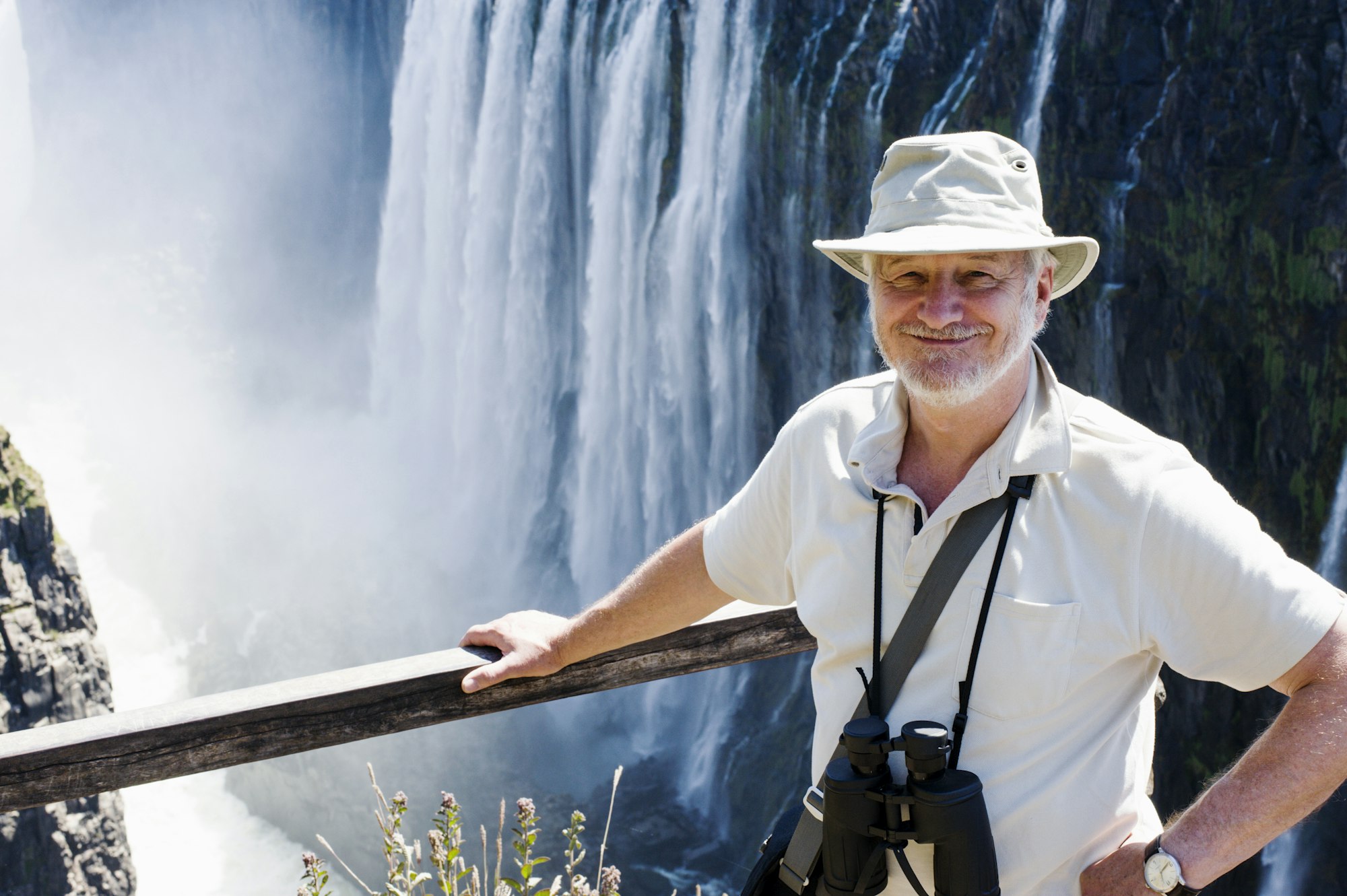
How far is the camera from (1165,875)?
4.37 feet

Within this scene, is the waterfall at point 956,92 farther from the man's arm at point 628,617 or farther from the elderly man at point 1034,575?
the elderly man at point 1034,575

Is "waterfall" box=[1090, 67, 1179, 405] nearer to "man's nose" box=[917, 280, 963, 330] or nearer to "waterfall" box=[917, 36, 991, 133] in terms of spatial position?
"waterfall" box=[917, 36, 991, 133]

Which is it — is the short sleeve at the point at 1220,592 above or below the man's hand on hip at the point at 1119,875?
above

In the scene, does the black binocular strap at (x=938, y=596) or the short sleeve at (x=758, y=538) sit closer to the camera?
A: the black binocular strap at (x=938, y=596)

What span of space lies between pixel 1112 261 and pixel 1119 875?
10.7 metres

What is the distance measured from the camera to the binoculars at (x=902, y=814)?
132cm

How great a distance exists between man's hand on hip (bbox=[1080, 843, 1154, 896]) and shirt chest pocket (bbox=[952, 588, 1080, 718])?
21 centimetres

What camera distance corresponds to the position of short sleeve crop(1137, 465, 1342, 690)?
1262mm

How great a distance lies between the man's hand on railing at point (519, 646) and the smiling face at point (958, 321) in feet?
2.46

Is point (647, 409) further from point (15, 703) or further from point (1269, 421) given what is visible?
point (15, 703)

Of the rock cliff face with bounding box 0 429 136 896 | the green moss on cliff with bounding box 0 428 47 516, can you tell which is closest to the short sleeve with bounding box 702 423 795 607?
the rock cliff face with bounding box 0 429 136 896

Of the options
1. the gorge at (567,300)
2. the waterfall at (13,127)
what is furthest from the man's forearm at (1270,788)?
→ the waterfall at (13,127)

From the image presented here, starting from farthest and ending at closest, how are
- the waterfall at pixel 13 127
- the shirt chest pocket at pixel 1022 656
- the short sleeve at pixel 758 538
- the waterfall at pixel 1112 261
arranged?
the waterfall at pixel 13 127 < the waterfall at pixel 1112 261 < the short sleeve at pixel 758 538 < the shirt chest pocket at pixel 1022 656

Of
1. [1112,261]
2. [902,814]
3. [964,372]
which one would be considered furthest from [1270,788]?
[1112,261]
